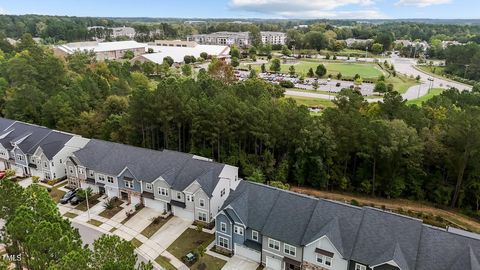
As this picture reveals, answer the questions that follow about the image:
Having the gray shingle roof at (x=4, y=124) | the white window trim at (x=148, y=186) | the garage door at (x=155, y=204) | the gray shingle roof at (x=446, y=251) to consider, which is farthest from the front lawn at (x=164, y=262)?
the gray shingle roof at (x=4, y=124)

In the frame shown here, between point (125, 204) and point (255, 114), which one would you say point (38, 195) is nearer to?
point (125, 204)

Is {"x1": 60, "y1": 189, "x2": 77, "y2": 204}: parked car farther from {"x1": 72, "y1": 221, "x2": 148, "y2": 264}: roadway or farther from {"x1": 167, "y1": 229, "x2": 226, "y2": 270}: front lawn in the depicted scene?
{"x1": 167, "y1": 229, "x2": 226, "y2": 270}: front lawn

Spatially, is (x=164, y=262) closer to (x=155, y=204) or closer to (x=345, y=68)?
(x=155, y=204)

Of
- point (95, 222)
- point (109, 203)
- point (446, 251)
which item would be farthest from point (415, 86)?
point (95, 222)

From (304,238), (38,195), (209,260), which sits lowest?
(209,260)

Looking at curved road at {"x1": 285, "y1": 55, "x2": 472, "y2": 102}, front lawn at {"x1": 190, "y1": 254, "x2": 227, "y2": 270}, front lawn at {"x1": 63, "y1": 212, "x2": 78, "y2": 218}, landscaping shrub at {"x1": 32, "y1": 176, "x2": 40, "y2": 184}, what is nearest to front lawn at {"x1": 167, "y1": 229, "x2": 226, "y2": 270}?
front lawn at {"x1": 190, "y1": 254, "x2": 227, "y2": 270}

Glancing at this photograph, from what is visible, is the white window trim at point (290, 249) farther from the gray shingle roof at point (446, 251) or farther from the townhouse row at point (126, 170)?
the townhouse row at point (126, 170)

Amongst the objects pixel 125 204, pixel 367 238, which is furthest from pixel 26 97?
pixel 367 238
